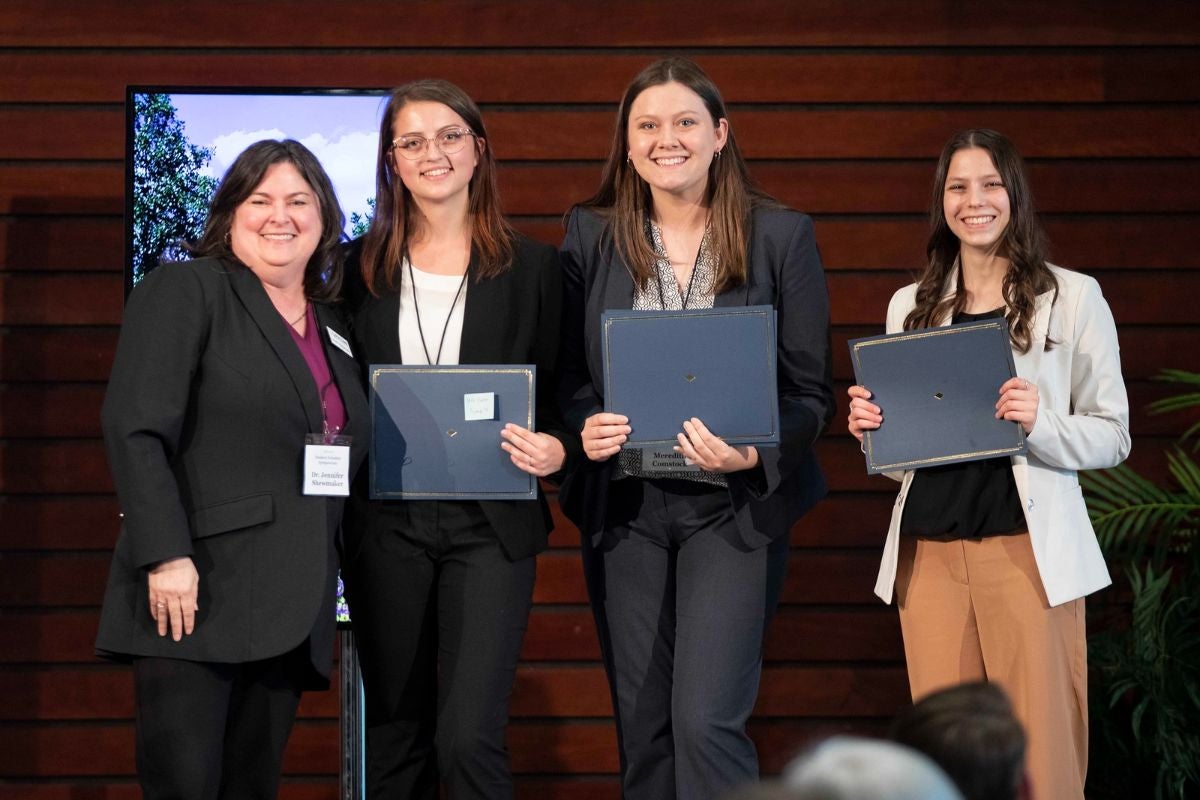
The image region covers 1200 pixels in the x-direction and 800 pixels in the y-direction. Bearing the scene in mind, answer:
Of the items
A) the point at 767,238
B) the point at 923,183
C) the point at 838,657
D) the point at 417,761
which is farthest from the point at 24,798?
the point at 923,183

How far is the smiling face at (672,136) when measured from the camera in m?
2.95

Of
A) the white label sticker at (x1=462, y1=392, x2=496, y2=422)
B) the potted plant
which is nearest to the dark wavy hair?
the white label sticker at (x1=462, y1=392, x2=496, y2=422)

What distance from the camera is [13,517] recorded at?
4.44 metres

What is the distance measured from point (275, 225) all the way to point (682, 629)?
1242 millimetres

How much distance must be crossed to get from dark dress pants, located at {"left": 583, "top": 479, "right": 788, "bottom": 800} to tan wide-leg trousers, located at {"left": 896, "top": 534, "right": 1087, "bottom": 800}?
42 cm

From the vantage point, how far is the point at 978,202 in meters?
3.18

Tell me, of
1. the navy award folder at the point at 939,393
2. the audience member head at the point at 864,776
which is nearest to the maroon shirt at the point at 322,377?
the navy award folder at the point at 939,393

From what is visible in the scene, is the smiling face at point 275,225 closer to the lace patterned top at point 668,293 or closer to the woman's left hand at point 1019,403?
the lace patterned top at point 668,293

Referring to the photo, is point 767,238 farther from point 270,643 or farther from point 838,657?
point 838,657

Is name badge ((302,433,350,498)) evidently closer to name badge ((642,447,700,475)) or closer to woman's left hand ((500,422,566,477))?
woman's left hand ((500,422,566,477))

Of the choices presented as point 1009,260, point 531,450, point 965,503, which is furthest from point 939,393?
point 531,450

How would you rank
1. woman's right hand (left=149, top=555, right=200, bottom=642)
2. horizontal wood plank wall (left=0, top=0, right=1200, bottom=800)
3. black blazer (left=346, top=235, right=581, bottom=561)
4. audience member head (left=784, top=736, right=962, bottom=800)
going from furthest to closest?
horizontal wood plank wall (left=0, top=0, right=1200, bottom=800) < black blazer (left=346, top=235, right=581, bottom=561) < woman's right hand (left=149, top=555, right=200, bottom=642) < audience member head (left=784, top=736, right=962, bottom=800)

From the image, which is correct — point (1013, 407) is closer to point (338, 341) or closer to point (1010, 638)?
point (1010, 638)

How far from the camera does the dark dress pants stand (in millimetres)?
2816
